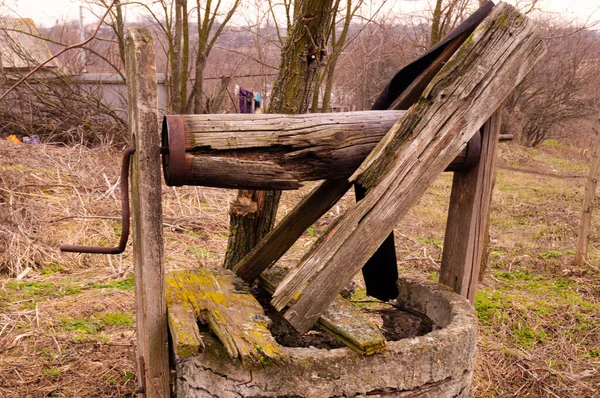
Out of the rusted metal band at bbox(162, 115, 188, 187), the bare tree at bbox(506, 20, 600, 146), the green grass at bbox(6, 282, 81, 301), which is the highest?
the bare tree at bbox(506, 20, 600, 146)

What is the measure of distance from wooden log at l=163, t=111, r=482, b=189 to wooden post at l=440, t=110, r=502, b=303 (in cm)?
52

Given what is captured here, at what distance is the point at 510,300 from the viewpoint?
5.01 metres

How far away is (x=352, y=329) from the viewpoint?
81.8 inches

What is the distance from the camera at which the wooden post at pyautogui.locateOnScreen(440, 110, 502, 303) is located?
247 centimetres

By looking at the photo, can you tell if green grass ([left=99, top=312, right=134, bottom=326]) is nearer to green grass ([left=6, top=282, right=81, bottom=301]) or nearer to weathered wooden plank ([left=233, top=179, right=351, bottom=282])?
green grass ([left=6, top=282, right=81, bottom=301])

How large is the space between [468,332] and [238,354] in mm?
941

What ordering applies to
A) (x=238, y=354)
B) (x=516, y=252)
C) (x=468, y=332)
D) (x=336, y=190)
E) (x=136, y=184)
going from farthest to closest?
(x=516, y=252)
(x=336, y=190)
(x=468, y=332)
(x=136, y=184)
(x=238, y=354)

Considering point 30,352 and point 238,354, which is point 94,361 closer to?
point 30,352

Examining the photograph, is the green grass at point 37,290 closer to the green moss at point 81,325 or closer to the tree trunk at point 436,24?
the green moss at point 81,325

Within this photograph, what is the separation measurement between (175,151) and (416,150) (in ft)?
2.87

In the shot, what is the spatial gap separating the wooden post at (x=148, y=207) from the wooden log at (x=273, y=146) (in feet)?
0.25

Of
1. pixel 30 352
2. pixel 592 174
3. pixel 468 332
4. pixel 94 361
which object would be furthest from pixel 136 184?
pixel 592 174

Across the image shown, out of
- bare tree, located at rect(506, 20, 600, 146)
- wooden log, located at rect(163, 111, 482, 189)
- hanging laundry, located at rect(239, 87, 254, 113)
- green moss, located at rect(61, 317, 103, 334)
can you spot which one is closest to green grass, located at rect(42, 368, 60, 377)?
green moss, located at rect(61, 317, 103, 334)

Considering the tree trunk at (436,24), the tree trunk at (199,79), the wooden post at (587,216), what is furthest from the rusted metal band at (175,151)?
the tree trunk at (199,79)
